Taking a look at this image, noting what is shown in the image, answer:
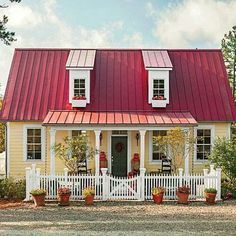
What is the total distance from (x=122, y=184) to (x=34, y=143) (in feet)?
23.2

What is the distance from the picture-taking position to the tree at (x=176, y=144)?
2197cm

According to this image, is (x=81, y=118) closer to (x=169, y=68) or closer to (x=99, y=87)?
(x=99, y=87)

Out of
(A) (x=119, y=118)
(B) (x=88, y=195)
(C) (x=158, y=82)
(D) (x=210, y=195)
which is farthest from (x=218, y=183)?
(C) (x=158, y=82)

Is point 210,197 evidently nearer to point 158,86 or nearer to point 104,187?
point 104,187

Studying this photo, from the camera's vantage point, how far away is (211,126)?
25.7 metres

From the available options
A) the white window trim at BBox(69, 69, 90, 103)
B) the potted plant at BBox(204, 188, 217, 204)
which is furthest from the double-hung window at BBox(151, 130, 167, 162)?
the potted plant at BBox(204, 188, 217, 204)

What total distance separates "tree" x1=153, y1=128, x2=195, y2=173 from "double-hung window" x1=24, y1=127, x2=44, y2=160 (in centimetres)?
621

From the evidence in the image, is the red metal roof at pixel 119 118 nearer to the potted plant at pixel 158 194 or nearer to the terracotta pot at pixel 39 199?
the potted plant at pixel 158 194

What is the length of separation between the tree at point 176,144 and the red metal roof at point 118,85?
181 cm

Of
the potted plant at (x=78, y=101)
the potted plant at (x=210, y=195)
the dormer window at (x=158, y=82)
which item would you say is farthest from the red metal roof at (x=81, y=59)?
the potted plant at (x=210, y=195)

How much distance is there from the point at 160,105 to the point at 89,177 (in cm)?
712

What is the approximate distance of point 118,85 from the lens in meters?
27.0

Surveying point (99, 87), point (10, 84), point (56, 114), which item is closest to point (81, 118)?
point (56, 114)

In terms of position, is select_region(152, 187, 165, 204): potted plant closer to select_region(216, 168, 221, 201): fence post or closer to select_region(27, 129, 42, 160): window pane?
select_region(216, 168, 221, 201): fence post
